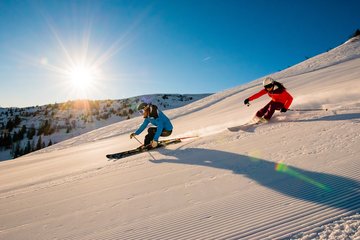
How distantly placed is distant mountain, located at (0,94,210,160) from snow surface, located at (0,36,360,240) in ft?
52.4

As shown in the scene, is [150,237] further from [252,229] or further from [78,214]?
[78,214]

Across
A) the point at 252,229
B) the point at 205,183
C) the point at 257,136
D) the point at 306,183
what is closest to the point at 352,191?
the point at 306,183

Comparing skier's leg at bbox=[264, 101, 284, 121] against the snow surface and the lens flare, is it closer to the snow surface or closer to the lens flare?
the snow surface

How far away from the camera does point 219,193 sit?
3172mm

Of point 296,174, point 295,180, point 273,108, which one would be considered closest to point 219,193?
point 295,180

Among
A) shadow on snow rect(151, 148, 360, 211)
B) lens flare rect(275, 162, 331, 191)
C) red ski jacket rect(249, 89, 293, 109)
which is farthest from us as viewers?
red ski jacket rect(249, 89, 293, 109)

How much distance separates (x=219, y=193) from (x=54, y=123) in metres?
27.7

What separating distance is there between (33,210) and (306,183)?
384cm

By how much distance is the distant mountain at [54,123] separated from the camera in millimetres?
20047

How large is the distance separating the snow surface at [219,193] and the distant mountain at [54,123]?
629 inches

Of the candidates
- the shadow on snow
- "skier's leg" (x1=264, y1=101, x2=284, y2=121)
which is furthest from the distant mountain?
the shadow on snow

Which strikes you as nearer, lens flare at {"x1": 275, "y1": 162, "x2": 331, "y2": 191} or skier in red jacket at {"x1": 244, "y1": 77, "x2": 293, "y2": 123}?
lens flare at {"x1": 275, "y1": 162, "x2": 331, "y2": 191}

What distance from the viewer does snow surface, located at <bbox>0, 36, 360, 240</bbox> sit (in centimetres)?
236

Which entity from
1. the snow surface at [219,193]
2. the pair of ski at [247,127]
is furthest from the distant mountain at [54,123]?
the snow surface at [219,193]
